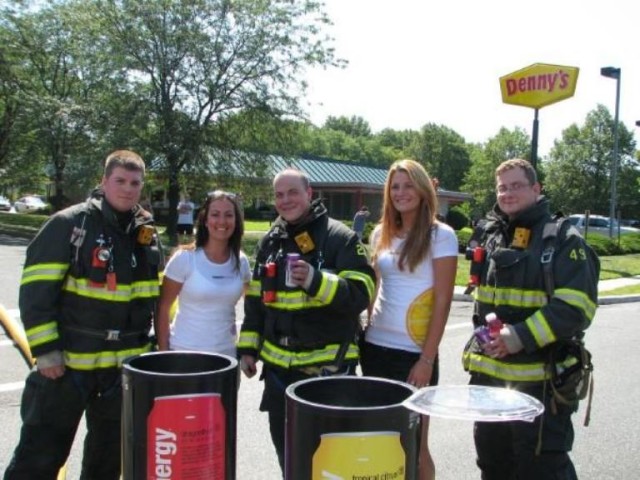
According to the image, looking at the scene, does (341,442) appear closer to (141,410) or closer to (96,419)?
(141,410)

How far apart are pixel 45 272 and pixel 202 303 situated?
3.21 feet

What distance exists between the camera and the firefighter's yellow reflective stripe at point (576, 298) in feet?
9.96

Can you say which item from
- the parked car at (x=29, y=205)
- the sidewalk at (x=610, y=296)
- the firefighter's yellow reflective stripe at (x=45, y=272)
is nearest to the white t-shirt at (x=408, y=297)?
the firefighter's yellow reflective stripe at (x=45, y=272)

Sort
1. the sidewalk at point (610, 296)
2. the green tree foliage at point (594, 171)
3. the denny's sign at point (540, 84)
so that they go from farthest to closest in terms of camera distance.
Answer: the green tree foliage at point (594, 171) → the denny's sign at point (540, 84) → the sidewalk at point (610, 296)

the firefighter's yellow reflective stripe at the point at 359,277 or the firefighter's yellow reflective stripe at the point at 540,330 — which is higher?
the firefighter's yellow reflective stripe at the point at 359,277

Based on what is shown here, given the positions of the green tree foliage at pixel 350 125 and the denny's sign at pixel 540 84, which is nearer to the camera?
the denny's sign at pixel 540 84

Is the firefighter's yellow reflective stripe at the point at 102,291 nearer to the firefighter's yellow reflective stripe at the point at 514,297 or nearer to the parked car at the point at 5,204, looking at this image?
the firefighter's yellow reflective stripe at the point at 514,297

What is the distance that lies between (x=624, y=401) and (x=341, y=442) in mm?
5336

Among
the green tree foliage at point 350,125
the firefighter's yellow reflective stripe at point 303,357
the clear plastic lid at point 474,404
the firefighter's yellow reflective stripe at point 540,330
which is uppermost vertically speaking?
the green tree foliage at point 350,125

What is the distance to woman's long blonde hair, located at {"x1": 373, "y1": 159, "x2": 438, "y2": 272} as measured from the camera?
3.50 metres

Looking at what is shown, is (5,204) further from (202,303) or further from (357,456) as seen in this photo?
(357,456)

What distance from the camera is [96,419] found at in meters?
3.45

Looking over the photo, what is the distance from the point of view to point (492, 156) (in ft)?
248

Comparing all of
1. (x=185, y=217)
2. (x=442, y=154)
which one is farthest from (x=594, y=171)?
(x=185, y=217)
